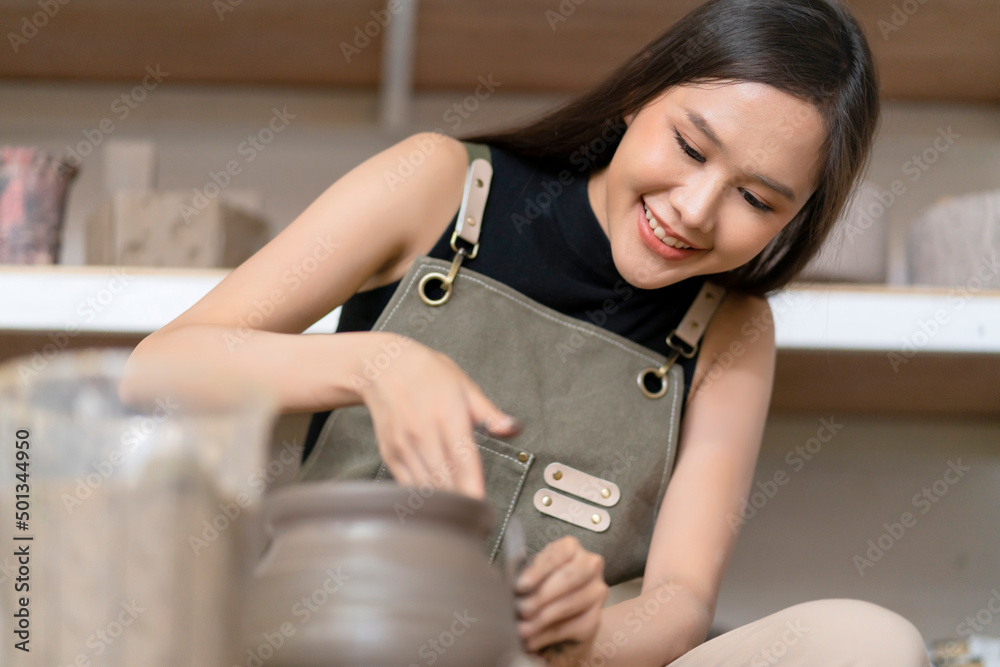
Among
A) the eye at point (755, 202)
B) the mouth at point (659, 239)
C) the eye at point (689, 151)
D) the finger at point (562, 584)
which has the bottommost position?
the finger at point (562, 584)

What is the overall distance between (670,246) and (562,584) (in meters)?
0.41

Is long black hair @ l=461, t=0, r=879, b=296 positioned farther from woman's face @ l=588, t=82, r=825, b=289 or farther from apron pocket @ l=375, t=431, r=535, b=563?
apron pocket @ l=375, t=431, r=535, b=563

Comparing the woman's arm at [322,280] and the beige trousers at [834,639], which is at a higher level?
the woman's arm at [322,280]

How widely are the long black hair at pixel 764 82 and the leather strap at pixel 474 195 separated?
0.04 m

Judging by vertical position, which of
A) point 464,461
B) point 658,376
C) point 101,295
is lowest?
point 464,461

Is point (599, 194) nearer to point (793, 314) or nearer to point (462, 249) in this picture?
point (462, 249)

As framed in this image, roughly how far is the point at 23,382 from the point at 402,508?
6.9 inches

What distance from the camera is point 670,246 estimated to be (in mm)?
853

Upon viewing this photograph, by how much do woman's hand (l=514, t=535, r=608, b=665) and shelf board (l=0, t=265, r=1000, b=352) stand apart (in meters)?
0.63

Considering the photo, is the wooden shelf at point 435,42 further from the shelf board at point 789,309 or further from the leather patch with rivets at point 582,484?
the leather patch with rivets at point 582,484

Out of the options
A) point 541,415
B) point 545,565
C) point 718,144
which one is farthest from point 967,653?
point 545,565

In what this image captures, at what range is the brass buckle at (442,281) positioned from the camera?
920mm

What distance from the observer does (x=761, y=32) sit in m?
0.85

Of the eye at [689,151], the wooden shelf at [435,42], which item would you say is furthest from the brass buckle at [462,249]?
the wooden shelf at [435,42]
